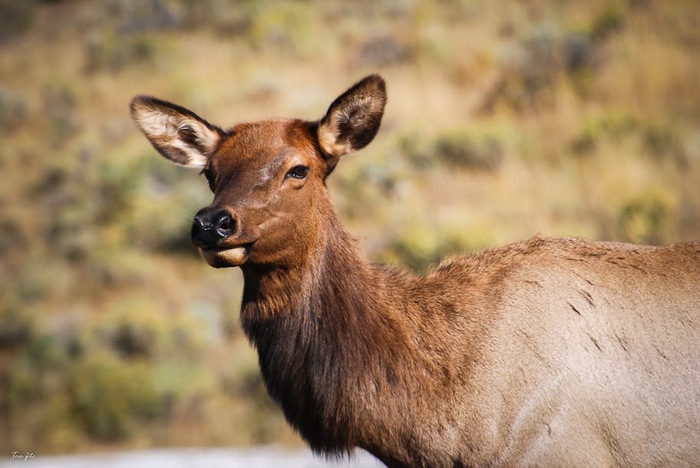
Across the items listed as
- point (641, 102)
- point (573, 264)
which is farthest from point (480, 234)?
point (573, 264)

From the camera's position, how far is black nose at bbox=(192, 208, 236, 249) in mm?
4258

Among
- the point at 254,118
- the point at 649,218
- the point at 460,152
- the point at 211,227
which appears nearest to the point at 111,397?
the point at 460,152

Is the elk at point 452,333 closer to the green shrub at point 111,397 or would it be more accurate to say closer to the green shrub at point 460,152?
the green shrub at point 111,397

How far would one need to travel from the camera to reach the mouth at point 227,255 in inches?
173

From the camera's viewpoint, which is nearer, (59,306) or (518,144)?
(59,306)

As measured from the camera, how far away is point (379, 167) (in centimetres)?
1753

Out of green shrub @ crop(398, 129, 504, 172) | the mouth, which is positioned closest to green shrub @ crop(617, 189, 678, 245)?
green shrub @ crop(398, 129, 504, 172)

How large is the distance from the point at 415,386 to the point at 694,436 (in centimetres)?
147

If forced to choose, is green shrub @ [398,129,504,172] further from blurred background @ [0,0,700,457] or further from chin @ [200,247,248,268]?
chin @ [200,247,248,268]

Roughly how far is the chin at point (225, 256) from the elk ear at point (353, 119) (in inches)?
39.0

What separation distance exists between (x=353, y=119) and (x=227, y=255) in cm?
132

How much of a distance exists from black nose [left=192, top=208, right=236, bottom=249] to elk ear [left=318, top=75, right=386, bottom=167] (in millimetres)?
1003

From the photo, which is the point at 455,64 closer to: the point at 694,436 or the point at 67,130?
the point at 67,130

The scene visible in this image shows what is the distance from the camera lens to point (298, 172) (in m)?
4.86
